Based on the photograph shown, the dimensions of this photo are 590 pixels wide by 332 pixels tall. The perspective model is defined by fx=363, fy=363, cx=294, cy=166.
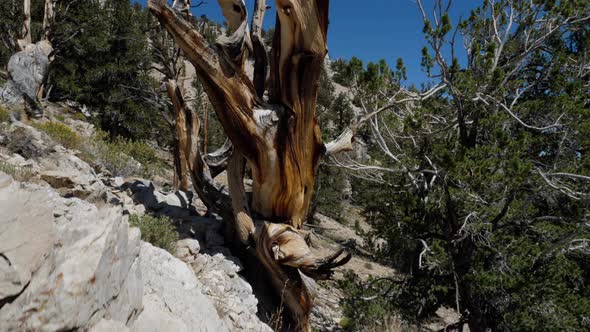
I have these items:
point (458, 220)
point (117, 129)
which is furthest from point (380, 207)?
point (117, 129)

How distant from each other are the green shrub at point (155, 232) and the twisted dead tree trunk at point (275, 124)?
2.47 ft

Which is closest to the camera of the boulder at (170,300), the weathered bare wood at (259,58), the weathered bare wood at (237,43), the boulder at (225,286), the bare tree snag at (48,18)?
the boulder at (170,300)

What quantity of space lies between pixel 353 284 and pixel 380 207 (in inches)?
48.4

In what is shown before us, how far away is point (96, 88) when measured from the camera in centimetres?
1402

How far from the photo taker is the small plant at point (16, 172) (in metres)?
A: 2.93

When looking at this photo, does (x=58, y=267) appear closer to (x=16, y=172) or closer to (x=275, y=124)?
(x=16, y=172)

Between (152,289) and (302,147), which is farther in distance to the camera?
(302,147)

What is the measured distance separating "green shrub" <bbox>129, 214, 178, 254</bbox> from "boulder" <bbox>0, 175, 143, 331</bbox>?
1397mm

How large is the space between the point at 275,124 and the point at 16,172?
90.1 inches

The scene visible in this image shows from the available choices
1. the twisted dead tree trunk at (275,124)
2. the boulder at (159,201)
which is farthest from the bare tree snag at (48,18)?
the twisted dead tree trunk at (275,124)

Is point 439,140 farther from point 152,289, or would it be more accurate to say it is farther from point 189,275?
point 152,289

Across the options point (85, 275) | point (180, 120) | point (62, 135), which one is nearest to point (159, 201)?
point (180, 120)

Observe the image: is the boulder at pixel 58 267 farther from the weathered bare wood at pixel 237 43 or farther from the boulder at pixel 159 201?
the boulder at pixel 159 201

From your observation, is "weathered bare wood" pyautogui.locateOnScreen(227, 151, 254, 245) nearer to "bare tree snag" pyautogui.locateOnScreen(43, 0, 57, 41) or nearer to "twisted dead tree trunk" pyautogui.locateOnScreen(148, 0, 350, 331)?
"twisted dead tree trunk" pyautogui.locateOnScreen(148, 0, 350, 331)
